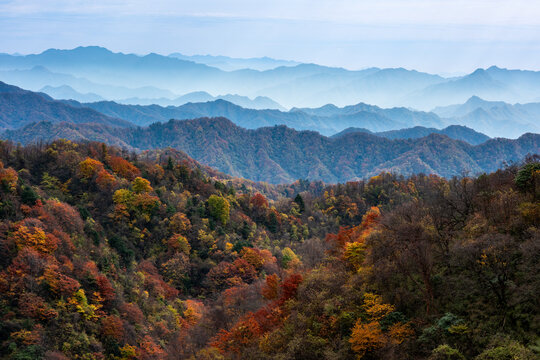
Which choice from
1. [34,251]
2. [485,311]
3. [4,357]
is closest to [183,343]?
[4,357]

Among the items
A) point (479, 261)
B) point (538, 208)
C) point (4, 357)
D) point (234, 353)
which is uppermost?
point (538, 208)

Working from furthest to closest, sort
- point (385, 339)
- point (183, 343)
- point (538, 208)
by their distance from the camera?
point (183, 343)
point (538, 208)
point (385, 339)

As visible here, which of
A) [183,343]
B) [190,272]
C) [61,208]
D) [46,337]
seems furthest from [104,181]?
[183,343]

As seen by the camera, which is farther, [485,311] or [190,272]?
[190,272]

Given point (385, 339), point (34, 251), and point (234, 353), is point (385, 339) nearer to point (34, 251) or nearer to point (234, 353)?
point (234, 353)

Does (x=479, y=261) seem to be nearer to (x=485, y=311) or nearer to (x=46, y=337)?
(x=485, y=311)

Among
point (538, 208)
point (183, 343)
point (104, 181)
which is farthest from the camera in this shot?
point (104, 181)

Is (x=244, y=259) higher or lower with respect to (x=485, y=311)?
lower
